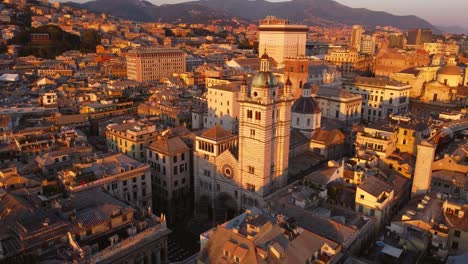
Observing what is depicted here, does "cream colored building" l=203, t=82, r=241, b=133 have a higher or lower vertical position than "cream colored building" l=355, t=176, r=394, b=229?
higher

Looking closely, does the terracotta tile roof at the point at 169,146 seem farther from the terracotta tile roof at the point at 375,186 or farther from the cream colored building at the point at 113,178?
the terracotta tile roof at the point at 375,186

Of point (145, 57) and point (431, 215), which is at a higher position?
point (145, 57)

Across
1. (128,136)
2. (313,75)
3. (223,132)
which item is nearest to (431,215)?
(223,132)

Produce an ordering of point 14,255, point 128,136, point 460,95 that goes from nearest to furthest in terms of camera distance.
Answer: point 14,255
point 128,136
point 460,95

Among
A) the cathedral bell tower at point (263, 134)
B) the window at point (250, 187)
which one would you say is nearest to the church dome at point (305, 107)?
the cathedral bell tower at point (263, 134)

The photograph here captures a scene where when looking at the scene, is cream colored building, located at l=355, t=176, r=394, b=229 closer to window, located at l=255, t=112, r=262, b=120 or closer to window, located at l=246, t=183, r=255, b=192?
window, located at l=246, t=183, r=255, b=192

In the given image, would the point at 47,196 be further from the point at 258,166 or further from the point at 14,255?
the point at 258,166

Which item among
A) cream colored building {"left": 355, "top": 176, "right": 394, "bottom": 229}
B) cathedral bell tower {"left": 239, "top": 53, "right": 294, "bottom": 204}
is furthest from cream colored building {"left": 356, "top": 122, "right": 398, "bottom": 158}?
cathedral bell tower {"left": 239, "top": 53, "right": 294, "bottom": 204}
